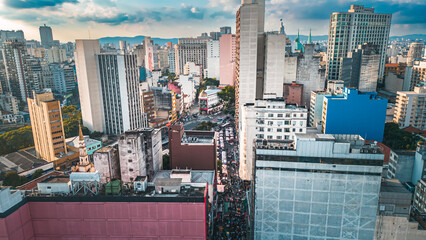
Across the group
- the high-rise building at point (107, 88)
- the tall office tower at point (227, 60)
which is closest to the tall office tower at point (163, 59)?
the tall office tower at point (227, 60)

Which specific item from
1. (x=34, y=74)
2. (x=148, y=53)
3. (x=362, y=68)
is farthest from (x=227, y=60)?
(x=34, y=74)

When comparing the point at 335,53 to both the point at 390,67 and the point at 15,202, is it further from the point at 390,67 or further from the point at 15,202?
the point at 15,202

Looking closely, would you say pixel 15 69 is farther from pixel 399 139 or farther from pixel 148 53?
pixel 399 139

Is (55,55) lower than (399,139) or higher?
higher

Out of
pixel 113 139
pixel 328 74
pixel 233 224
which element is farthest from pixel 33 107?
pixel 328 74

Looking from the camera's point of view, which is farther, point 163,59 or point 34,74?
point 163,59

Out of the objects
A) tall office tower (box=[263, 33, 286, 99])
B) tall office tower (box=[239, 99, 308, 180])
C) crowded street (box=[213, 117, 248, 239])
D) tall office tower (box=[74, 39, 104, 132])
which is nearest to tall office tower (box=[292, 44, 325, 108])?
tall office tower (box=[263, 33, 286, 99])
